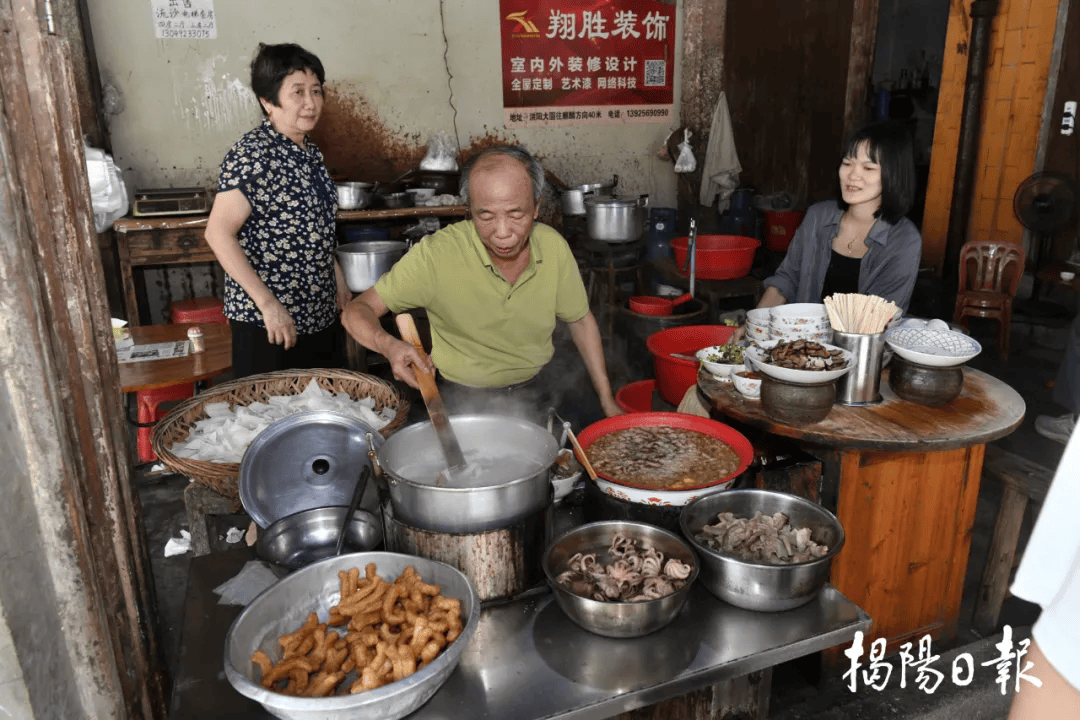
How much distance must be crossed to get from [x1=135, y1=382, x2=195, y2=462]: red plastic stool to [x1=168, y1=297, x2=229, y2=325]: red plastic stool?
1.53 m

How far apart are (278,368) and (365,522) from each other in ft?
6.19

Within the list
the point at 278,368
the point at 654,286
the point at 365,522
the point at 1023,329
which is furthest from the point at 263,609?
the point at 1023,329

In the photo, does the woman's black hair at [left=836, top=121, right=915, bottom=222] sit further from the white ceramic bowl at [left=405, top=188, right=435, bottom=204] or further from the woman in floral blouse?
the white ceramic bowl at [left=405, top=188, right=435, bottom=204]

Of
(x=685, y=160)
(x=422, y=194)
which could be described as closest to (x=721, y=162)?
(x=685, y=160)

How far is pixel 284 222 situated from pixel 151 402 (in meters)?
1.68

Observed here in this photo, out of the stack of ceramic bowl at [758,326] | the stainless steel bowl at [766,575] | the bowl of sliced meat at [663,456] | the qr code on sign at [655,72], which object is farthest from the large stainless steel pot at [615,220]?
the stainless steel bowl at [766,575]

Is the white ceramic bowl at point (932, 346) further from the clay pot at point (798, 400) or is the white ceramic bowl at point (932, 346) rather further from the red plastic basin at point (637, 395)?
the red plastic basin at point (637, 395)

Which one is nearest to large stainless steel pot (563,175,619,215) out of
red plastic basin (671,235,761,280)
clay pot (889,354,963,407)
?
red plastic basin (671,235,761,280)

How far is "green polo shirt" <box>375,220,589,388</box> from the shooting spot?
9.86 ft

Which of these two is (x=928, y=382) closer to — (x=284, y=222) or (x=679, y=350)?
(x=679, y=350)

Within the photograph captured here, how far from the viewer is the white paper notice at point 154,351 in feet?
13.4

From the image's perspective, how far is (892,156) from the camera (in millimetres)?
3410

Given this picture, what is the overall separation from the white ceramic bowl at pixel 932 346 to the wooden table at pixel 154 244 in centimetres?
533

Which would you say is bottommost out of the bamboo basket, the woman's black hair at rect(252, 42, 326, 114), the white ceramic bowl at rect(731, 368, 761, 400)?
the bamboo basket
